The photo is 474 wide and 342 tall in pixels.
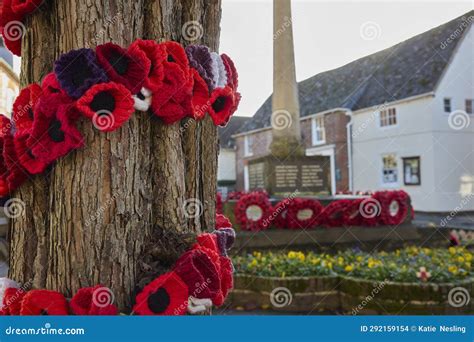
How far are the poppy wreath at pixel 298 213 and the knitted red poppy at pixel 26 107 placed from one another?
6137mm

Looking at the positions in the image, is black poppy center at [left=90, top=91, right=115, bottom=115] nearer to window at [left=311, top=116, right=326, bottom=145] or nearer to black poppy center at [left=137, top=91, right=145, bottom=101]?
black poppy center at [left=137, top=91, right=145, bottom=101]

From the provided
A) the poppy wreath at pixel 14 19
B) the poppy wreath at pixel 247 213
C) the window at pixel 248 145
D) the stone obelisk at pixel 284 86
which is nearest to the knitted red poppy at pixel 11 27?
the poppy wreath at pixel 14 19

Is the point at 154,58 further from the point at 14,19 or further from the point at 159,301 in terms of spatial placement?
the point at 159,301

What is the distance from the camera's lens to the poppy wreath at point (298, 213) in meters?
7.34

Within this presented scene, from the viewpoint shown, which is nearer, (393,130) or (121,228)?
(121,228)

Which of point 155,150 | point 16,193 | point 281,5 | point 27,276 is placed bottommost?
point 27,276

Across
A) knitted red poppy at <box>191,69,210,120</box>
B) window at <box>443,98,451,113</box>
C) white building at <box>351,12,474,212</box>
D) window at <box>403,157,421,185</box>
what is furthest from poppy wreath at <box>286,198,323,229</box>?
window at <box>443,98,451,113</box>

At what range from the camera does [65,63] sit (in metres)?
1.38

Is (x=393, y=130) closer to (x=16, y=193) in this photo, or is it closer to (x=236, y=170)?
(x=236, y=170)

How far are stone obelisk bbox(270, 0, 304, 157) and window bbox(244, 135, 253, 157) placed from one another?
16.8 meters

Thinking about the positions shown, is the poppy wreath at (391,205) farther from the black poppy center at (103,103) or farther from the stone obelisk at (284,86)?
the black poppy center at (103,103)
